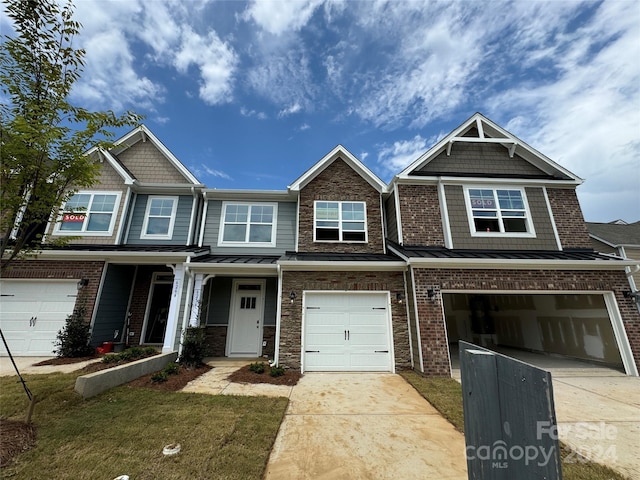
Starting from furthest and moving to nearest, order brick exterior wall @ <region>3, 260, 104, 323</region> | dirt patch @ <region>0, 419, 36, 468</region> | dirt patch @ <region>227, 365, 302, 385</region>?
brick exterior wall @ <region>3, 260, 104, 323</region>
dirt patch @ <region>227, 365, 302, 385</region>
dirt patch @ <region>0, 419, 36, 468</region>

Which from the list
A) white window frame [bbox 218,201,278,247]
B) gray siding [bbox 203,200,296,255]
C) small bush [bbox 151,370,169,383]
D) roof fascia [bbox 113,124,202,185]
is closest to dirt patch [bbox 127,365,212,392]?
small bush [bbox 151,370,169,383]

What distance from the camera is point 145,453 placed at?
351 centimetres

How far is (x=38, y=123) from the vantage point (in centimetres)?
441

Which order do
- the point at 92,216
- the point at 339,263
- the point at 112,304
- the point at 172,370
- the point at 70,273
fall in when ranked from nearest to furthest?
the point at 172,370
the point at 339,263
the point at 70,273
the point at 112,304
the point at 92,216

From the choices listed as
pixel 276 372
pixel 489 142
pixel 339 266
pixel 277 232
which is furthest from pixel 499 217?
pixel 276 372

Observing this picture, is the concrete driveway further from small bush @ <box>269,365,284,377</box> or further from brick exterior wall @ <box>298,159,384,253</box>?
brick exterior wall @ <box>298,159,384,253</box>

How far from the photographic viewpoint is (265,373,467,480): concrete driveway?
322 cm

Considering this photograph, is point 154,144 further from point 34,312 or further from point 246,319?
point 246,319

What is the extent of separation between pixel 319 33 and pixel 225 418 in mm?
14178

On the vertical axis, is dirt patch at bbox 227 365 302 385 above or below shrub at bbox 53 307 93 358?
below

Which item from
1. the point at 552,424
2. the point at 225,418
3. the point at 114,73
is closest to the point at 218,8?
the point at 114,73

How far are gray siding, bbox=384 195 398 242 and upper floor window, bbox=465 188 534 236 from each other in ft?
9.11

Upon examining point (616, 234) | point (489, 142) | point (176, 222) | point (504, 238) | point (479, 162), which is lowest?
point (504, 238)

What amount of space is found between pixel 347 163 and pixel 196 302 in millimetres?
8153
